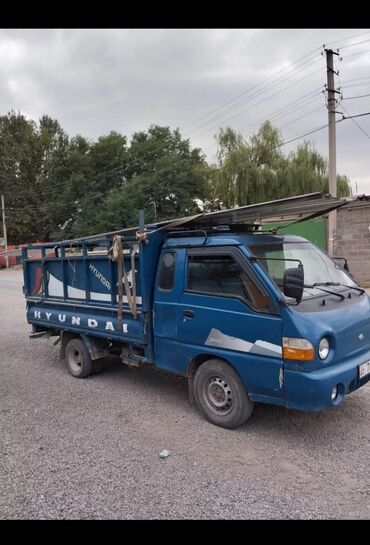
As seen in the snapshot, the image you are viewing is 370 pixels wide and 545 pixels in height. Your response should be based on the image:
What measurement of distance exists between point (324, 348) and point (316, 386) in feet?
1.14

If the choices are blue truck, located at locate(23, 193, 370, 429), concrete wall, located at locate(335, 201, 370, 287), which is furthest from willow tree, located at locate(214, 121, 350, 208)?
blue truck, located at locate(23, 193, 370, 429)

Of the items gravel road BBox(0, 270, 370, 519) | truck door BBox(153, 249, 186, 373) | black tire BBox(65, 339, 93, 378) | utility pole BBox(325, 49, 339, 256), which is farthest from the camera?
utility pole BBox(325, 49, 339, 256)

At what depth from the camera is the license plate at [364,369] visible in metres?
4.14

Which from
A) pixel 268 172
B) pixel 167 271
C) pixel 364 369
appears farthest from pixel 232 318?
Answer: pixel 268 172

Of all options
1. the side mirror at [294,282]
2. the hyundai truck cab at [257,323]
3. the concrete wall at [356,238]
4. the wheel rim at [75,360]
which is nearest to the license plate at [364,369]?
the hyundai truck cab at [257,323]

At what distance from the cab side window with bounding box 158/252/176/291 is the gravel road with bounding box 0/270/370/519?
4.59ft

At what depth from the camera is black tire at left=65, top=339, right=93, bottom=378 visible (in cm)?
625

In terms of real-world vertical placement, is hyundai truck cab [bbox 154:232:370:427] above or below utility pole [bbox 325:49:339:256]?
below

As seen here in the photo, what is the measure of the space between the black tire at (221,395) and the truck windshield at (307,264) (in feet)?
3.39

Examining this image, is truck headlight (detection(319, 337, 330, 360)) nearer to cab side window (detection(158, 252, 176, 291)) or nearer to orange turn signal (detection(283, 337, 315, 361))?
orange turn signal (detection(283, 337, 315, 361))

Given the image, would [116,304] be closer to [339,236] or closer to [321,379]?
[321,379]

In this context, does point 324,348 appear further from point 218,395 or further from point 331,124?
point 331,124

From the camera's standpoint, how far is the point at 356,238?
14750mm

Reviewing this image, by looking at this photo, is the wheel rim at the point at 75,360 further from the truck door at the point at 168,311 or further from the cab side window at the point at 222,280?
the cab side window at the point at 222,280
